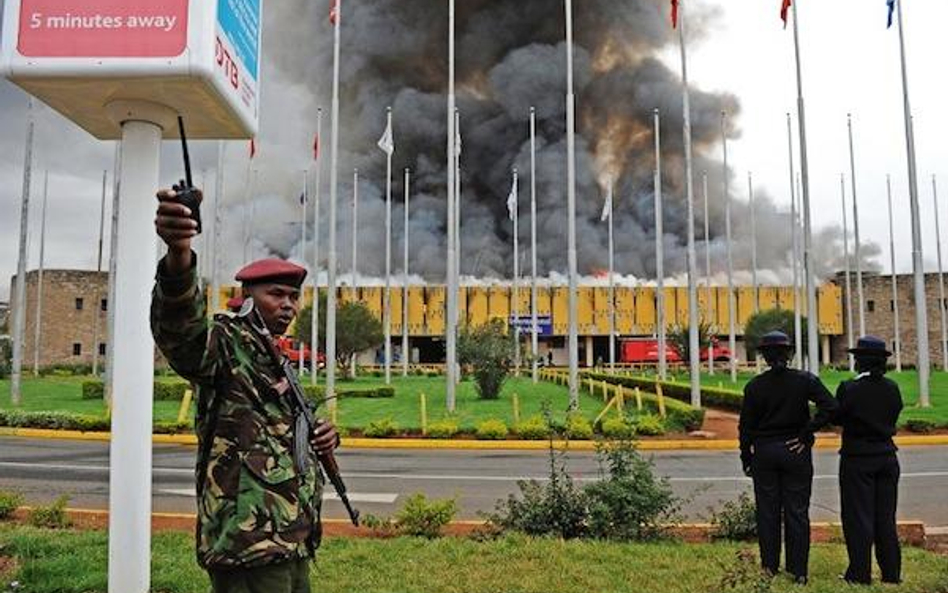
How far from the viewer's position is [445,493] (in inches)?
418

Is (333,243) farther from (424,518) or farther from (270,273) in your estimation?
(270,273)

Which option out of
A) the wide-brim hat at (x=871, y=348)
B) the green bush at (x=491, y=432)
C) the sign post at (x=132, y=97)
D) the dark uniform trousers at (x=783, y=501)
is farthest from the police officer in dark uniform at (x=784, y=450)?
the green bush at (x=491, y=432)

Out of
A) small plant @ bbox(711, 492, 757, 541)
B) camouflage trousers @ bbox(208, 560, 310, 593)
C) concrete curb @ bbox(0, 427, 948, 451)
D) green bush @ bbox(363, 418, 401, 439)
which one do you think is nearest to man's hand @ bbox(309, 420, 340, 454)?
camouflage trousers @ bbox(208, 560, 310, 593)

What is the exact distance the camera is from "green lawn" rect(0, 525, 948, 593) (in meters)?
5.50

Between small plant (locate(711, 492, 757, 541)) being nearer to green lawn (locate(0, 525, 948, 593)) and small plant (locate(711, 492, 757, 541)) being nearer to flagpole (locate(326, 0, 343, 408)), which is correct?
green lawn (locate(0, 525, 948, 593))

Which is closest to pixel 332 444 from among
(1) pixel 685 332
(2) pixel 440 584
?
(2) pixel 440 584

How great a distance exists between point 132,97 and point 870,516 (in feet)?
18.7

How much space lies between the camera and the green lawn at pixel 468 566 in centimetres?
550

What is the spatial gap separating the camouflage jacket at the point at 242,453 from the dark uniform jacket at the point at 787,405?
4.17 meters

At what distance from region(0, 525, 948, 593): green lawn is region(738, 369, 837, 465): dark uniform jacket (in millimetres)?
1022

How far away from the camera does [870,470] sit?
5.90m

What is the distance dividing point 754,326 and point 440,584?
160 ft

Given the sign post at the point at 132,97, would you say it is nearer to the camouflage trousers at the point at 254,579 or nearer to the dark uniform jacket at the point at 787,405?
the camouflage trousers at the point at 254,579

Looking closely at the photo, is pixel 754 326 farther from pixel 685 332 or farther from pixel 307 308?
pixel 307 308
